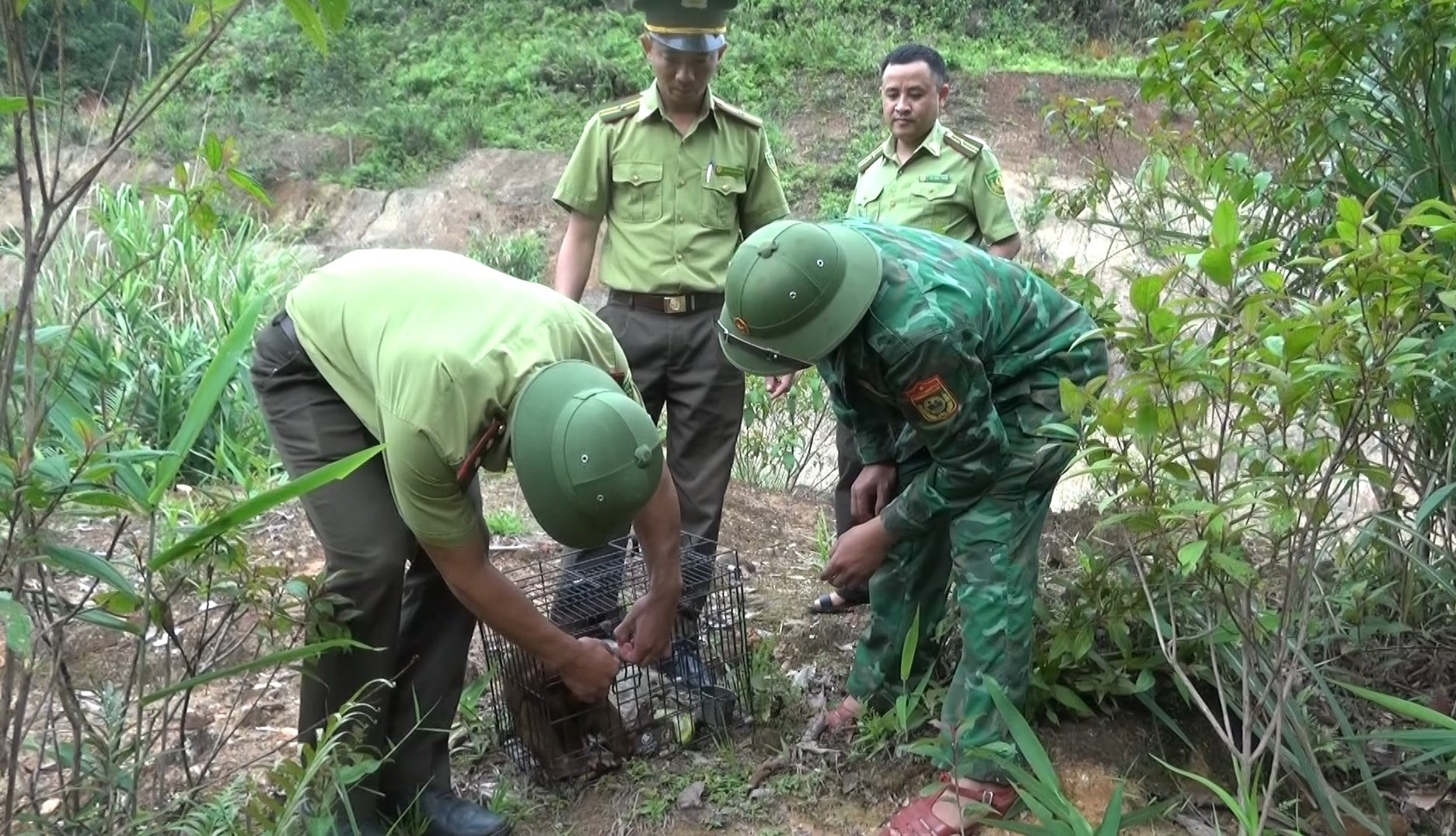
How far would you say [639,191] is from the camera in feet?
11.8

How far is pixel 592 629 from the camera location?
2.75 metres

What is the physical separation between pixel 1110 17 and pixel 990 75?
333cm

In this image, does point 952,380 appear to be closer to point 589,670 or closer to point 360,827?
point 589,670

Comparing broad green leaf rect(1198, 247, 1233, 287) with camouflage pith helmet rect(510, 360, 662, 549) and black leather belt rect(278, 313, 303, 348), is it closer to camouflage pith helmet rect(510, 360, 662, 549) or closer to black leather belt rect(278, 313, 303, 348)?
camouflage pith helmet rect(510, 360, 662, 549)

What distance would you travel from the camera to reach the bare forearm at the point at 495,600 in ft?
6.86

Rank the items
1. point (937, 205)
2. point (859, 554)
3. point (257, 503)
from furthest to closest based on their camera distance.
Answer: point (937, 205) → point (859, 554) → point (257, 503)

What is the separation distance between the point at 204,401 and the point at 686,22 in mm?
2031

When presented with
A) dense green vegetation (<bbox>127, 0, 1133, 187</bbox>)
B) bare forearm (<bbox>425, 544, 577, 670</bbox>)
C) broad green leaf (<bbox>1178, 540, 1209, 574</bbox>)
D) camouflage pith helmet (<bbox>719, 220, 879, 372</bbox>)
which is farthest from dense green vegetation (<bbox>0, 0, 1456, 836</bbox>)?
dense green vegetation (<bbox>127, 0, 1133, 187</bbox>)

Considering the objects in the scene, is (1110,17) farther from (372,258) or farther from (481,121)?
(372,258)

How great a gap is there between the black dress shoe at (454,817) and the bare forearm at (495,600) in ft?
1.72

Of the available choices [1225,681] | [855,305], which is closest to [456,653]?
[855,305]

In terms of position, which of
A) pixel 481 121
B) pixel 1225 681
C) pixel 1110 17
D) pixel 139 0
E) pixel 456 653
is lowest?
pixel 1225 681

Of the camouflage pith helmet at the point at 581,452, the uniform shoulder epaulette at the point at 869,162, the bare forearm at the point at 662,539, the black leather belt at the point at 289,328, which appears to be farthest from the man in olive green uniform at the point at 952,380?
the uniform shoulder epaulette at the point at 869,162

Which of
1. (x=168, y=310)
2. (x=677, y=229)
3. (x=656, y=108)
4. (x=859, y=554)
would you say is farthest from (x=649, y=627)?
(x=168, y=310)
